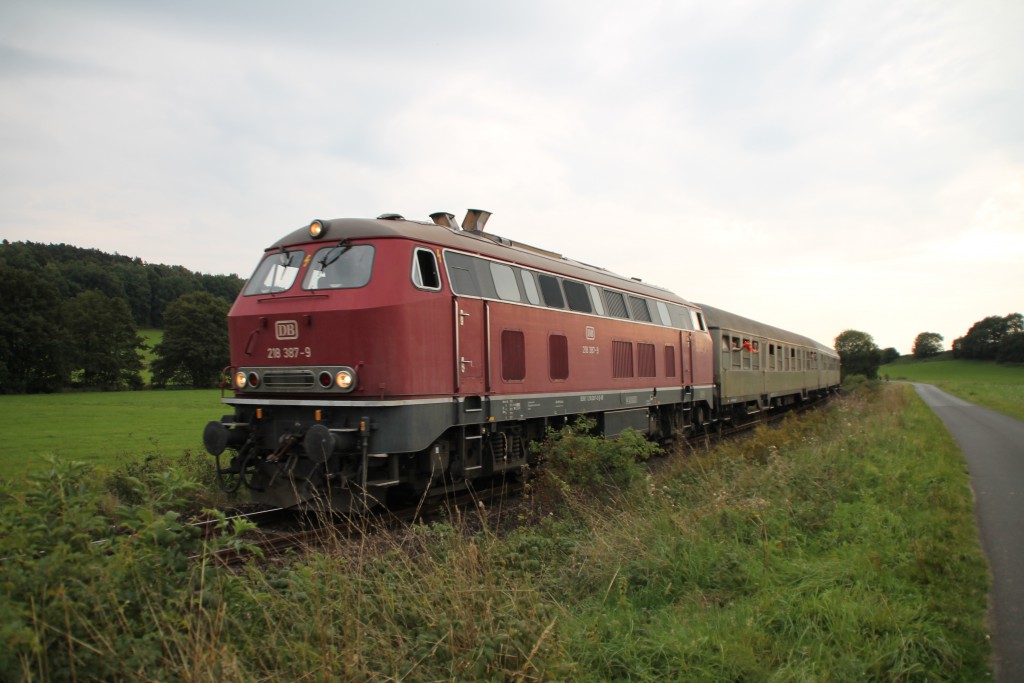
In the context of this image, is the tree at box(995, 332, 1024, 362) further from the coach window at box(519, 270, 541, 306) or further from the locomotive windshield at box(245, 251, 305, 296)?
the locomotive windshield at box(245, 251, 305, 296)

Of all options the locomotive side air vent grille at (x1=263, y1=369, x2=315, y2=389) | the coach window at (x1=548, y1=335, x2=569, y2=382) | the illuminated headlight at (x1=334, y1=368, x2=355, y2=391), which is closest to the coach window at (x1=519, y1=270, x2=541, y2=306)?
the coach window at (x1=548, y1=335, x2=569, y2=382)

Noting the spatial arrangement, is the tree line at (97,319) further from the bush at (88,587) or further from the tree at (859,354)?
the tree at (859,354)

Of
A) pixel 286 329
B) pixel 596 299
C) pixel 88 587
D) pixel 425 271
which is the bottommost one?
pixel 88 587

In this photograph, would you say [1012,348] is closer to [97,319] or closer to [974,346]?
[974,346]

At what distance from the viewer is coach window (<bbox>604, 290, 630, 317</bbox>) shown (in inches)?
537

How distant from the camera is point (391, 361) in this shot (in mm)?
8055

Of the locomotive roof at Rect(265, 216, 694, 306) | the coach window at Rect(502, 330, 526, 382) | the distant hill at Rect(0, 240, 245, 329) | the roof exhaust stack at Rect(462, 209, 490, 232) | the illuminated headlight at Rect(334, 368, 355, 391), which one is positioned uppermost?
the distant hill at Rect(0, 240, 245, 329)

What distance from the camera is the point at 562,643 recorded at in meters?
4.40

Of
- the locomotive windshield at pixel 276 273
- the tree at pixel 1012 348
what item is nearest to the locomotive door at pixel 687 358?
the locomotive windshield at pixel 276 273

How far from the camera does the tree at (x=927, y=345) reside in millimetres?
125000

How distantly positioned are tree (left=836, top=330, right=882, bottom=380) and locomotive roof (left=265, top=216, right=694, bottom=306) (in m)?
81.8

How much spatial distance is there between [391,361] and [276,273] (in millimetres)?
2395

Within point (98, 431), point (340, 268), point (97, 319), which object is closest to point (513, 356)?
point (340, 268)

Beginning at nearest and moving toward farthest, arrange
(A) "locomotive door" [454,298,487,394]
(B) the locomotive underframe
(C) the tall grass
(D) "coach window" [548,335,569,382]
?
(C) the tall grass → (B) the locomotive underframe → (A) "locomotive door" [454,298,487,394] → (D) "coach window" [548,335,569,382]
